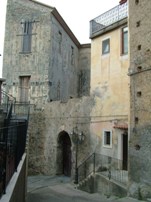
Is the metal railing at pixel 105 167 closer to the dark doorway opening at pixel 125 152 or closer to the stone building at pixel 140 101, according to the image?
the dark doorway opening at pixel 125 152

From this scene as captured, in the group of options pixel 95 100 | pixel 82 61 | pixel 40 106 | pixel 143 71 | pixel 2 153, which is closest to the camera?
Result: pixel 2 153

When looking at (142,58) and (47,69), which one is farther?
(47,69)

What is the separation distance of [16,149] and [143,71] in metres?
6.65

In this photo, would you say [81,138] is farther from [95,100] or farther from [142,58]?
[142,58]

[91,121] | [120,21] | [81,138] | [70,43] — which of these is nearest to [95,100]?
[91,121]

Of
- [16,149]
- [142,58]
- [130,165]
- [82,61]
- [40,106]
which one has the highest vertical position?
[82,61]

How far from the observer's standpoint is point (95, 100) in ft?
62.5

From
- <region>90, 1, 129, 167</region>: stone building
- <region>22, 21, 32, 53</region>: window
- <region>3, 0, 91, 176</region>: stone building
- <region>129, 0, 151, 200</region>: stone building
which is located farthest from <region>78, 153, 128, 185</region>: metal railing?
<region>22, 21, 32, 53</region>: window

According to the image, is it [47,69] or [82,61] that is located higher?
[82,61]

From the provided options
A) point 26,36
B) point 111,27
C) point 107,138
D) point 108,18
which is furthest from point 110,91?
point 26,36

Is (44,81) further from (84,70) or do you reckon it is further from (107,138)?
(84,70)

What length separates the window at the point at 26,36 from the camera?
24.0 m

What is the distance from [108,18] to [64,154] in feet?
32.2

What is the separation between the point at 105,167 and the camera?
56.2 ft
